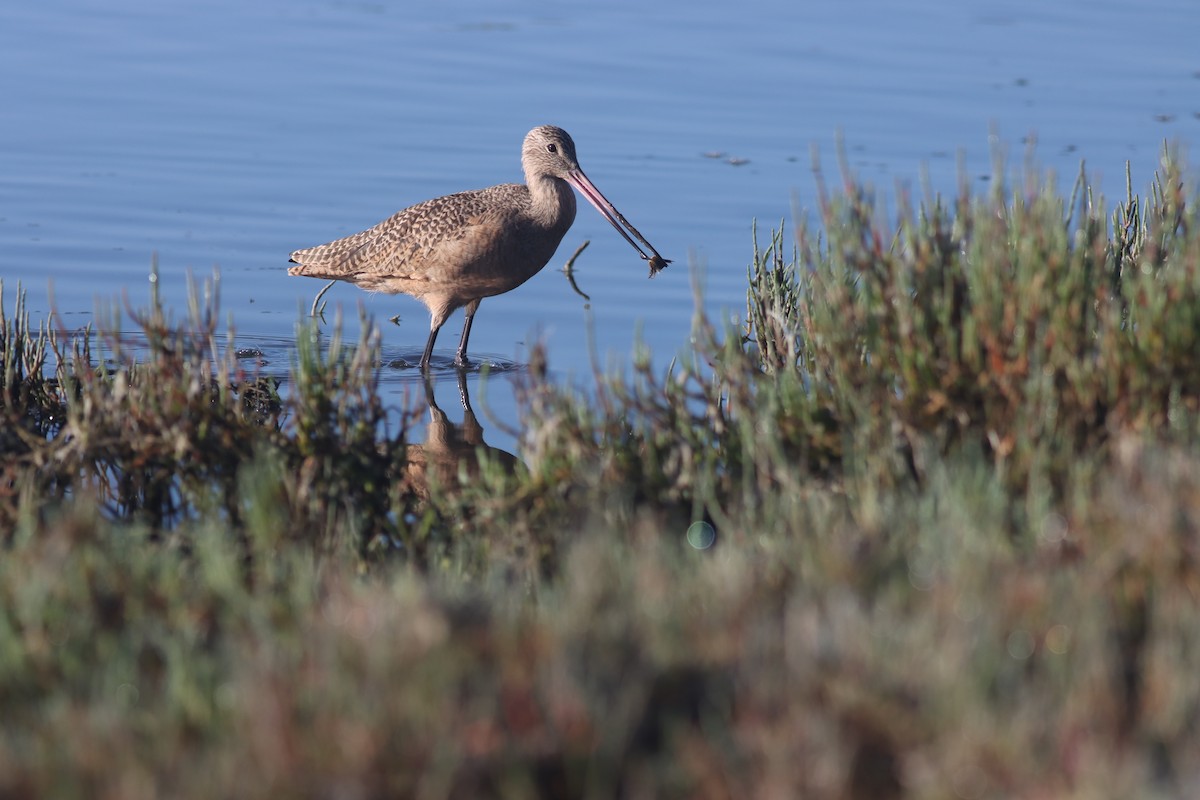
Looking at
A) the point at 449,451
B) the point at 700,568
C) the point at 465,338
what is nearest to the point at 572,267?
the point at 465,338

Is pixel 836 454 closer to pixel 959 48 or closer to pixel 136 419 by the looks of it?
pixel 136 419

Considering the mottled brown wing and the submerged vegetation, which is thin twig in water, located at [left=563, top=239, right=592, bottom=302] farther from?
the submerged vegetation

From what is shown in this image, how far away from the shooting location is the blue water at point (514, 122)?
465 inches

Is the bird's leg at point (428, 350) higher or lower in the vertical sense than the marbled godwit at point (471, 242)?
lower

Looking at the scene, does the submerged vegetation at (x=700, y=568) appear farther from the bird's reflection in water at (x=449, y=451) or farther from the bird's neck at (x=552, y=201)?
the bird's neck at (x=552, y=201)

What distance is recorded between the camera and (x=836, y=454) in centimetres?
582

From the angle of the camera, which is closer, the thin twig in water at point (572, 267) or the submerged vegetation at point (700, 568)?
the submerged vegetation at point (700, 568)

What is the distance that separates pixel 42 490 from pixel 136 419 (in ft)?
1.31

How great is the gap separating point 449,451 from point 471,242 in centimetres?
189

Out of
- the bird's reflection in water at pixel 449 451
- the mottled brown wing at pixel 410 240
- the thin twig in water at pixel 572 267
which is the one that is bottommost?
the bird's reflection in water at pixel 449 451

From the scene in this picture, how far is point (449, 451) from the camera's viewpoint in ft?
28.6

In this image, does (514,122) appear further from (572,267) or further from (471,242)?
(471,242)

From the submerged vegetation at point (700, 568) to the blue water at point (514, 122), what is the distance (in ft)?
10.5

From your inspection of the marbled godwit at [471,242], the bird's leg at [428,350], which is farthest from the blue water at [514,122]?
the marbled godwit at [471,242]
